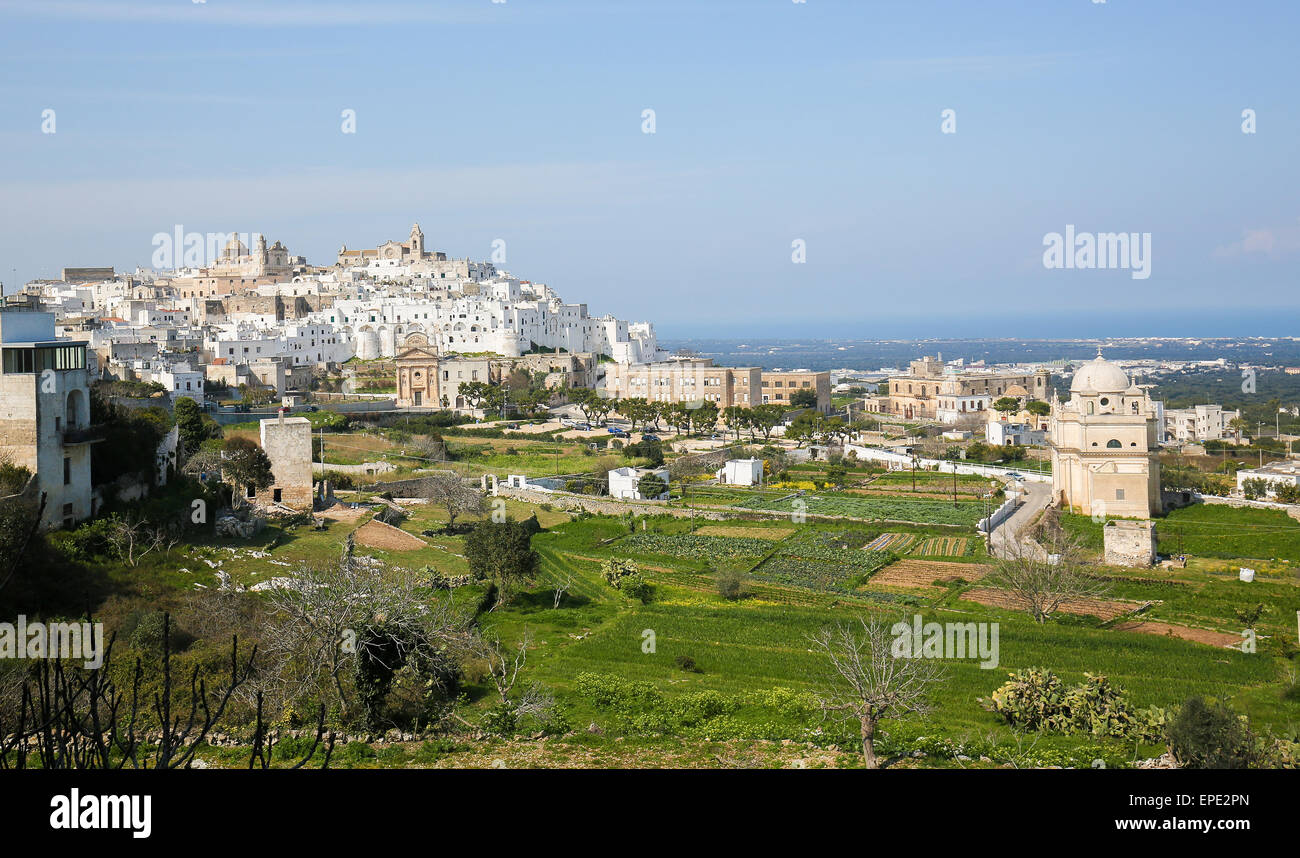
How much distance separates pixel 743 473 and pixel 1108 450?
14.2 m

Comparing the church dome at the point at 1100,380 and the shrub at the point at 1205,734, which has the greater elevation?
the church dome at the point at 1100,380

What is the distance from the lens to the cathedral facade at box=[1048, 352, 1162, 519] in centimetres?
3269

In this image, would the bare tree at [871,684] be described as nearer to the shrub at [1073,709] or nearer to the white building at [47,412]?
the shrub at [1073,709]

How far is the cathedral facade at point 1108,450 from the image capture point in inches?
1287

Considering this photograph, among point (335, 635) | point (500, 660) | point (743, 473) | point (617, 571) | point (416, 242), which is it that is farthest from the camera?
point (416, 242)

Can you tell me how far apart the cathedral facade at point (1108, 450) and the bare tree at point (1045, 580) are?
25.2ft

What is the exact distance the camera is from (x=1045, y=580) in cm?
2247

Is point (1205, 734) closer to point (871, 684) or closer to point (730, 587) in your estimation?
point (871, 684)

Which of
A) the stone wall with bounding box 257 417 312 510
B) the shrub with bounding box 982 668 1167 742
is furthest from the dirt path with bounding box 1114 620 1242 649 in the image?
the stone wall with bounding box 257 417 312 510

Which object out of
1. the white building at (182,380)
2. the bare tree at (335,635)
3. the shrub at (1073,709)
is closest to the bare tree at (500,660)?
the bare tree at (335,635)

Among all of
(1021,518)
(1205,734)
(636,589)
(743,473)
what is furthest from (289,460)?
(1205,734)

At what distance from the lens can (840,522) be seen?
33250mm

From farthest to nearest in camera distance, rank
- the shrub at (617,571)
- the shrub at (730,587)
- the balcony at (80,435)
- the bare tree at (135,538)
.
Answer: the shrub at (617,571) < the shrub at (730,587) < the balcony at (80,435) < the bare tree at (135,538)
